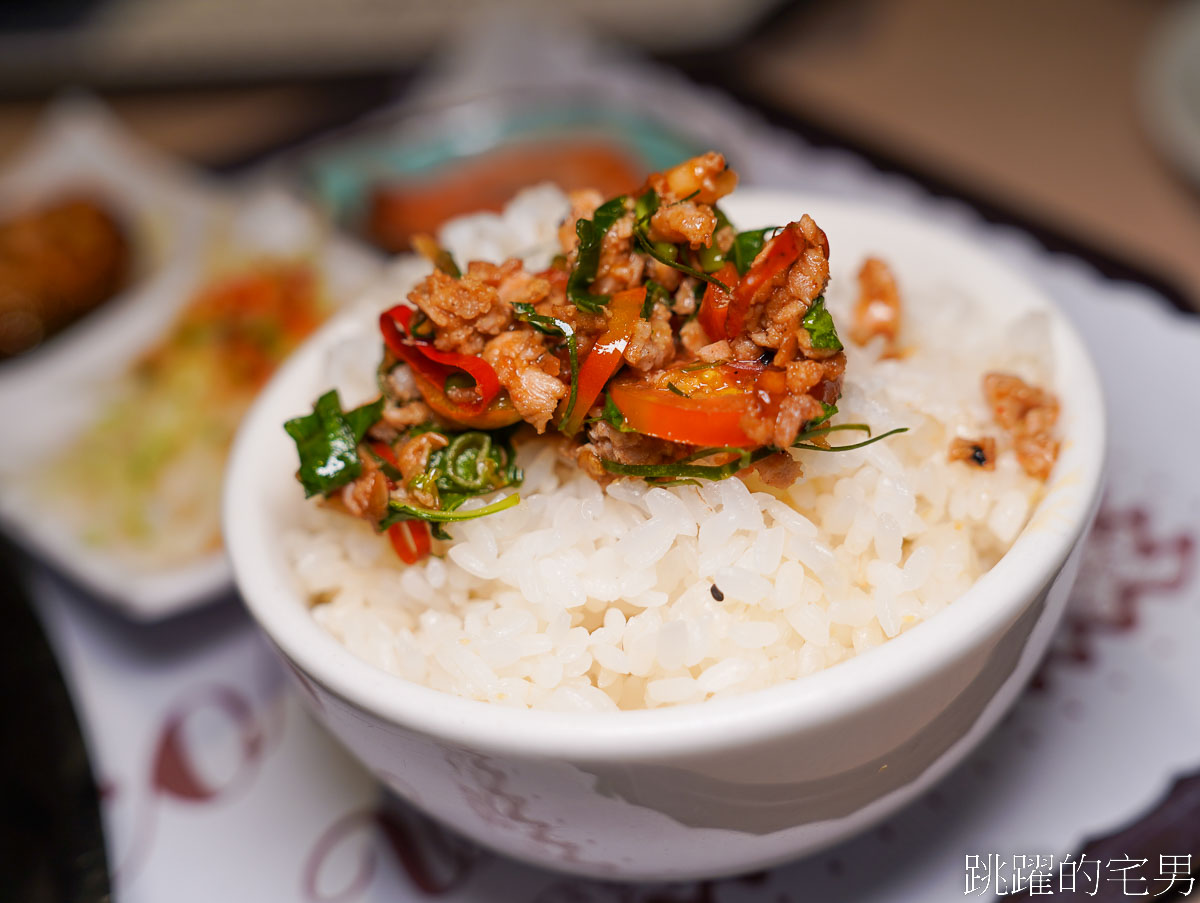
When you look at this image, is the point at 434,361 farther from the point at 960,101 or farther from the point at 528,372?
the point at 960,101

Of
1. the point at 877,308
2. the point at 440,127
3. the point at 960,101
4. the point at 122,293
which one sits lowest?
the point at 122,293

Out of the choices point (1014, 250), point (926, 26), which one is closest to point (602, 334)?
point (1014, 250)

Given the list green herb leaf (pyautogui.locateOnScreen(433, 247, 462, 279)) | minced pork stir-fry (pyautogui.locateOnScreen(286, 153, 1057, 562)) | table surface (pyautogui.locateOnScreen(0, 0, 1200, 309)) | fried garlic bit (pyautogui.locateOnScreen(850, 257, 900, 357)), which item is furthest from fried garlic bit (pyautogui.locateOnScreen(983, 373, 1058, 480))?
table surface (pyautogui.locateOnScreen(0, 0, 1200, 309))

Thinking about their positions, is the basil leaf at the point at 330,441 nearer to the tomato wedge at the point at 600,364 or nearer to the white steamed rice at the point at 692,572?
the white steamed rice at the point at 692,572

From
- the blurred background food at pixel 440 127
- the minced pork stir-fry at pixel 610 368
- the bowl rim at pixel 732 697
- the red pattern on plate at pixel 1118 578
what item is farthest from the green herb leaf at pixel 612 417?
the blurred background food at pixel 440 127

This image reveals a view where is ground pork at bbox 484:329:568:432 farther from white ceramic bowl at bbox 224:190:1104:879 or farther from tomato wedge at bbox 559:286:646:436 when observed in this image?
white ceramic bowl at bbox 224:190:1104:879

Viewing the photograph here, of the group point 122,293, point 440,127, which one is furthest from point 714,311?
point 122,293

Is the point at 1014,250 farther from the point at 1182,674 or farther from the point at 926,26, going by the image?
the point at 926,26
